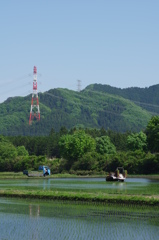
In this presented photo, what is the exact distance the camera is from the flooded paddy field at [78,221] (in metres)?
21.6

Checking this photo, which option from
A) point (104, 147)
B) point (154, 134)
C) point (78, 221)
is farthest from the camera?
point (104, 147)

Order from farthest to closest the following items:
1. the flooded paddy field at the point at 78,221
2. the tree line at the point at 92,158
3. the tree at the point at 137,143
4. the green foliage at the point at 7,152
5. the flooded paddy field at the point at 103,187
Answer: the tree at the point at 137,143 → the green foliage at the point at 7,152 → the tree line at the point at 92,158 → the flooded paddy field at the point at 103,187 → the flooded paddy field at the point at 78,221

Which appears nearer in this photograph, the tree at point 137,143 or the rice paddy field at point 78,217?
the rice paddy field at point 78,217

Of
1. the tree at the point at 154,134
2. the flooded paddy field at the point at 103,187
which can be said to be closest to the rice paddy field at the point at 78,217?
the flooded paddy field at the point at 103,187

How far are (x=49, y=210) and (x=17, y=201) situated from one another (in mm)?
7448

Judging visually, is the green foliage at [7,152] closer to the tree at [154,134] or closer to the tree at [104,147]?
the tree at [104,147]

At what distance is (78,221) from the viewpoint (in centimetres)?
2525

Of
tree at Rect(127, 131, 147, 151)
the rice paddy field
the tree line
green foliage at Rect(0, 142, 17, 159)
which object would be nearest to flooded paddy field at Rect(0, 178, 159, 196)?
the rice paddy field

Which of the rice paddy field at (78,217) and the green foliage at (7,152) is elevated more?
the green foliage at (7,152)

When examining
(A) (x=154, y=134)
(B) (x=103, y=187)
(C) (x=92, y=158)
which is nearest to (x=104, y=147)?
Answer: (C) (x=92, y=158)

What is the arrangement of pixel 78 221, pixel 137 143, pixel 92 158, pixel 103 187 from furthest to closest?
pixel 137 143, pixel 92 158, pixel 103 187, pixel 78 221

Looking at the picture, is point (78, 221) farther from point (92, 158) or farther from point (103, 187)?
point (92, 158)

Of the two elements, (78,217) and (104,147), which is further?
(104,147)

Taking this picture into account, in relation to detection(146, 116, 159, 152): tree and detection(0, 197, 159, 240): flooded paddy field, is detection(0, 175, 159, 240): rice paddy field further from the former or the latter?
detection(146, 116, 159, 152): tree
